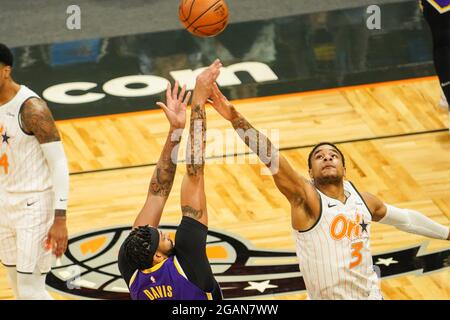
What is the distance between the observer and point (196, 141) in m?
7.32

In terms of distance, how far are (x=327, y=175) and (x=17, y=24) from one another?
8.77m

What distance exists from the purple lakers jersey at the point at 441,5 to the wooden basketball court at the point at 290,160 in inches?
59.2

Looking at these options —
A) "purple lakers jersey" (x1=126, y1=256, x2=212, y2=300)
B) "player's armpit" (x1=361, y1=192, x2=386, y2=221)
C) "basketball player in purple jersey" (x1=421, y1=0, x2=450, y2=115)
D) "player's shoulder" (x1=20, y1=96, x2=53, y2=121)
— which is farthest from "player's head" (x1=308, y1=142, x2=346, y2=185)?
"basketball player in purple jersey" (x1=421, y1=0, x2=450, y2=115)

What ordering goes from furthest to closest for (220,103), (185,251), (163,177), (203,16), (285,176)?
(203,16)
(285,176)
(163,177)
(220,103)
(185,251)

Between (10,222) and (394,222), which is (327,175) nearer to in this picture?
(394,222)

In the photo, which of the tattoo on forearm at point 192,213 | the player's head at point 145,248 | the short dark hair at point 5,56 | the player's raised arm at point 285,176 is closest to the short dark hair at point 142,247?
the player's head at point 145,248

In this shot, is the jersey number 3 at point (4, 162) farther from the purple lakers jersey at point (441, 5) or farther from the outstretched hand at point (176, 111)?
the purple lakers jersey at point (441, 5)

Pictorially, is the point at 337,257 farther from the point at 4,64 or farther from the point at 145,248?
the point at 4,64

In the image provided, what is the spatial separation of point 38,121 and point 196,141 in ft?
5.25

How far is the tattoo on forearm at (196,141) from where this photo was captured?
24.0 ft

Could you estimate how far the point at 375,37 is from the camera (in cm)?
1492

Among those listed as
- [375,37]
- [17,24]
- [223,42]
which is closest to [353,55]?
[375,37]

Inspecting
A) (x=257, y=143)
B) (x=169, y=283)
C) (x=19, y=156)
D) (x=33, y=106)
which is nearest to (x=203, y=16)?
(x=33, y=106)

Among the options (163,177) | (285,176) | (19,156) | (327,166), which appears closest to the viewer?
(163,177)
